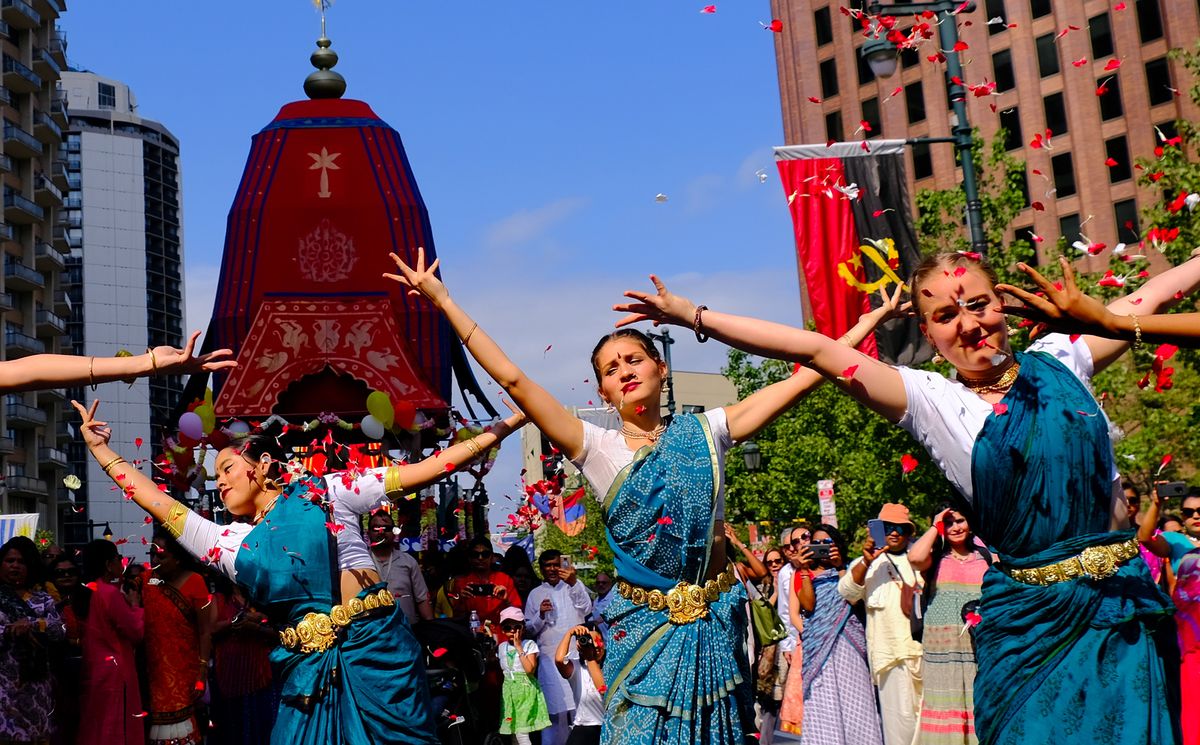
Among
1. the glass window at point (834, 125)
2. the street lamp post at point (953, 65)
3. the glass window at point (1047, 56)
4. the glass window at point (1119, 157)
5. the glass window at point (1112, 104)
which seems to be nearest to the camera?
the street lamp post at point (953, 65)

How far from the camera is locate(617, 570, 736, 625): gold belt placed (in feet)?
17.1

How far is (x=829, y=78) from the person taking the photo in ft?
209

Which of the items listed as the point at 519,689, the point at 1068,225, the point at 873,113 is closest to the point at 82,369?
the point at 519,689

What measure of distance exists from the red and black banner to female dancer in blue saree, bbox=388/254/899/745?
314 inches

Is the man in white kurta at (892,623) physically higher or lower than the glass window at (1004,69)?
lower

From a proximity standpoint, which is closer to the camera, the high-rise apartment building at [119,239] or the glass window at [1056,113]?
the glass window at [1056,113]

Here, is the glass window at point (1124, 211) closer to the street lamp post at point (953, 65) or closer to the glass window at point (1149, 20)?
the glass window at point (1149, 20)

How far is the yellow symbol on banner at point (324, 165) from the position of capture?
1747 cm

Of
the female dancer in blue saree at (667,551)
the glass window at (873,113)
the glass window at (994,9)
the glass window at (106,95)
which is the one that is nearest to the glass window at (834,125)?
the glass window at (873,113)

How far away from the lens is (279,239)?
56.3ft

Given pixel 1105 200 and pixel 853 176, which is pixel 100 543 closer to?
pixel 853 176

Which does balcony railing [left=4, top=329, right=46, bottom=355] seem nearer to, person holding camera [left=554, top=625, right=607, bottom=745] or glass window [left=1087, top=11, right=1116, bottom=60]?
glass window [left=1087, top=11, right=1116, bottom=60]

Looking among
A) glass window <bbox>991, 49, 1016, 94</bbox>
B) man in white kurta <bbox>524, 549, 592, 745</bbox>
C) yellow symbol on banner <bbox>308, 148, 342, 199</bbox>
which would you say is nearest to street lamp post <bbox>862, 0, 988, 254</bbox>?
man in white kurta <bbox>524, 549, 592, 745</bbox>

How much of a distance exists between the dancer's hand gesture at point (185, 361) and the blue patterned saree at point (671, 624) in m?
1.57
